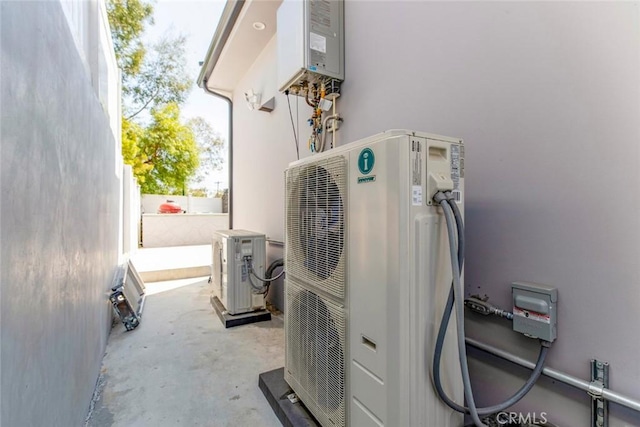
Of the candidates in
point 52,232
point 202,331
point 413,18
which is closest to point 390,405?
point 52,232

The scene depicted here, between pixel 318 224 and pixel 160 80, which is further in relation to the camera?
pixel 160 80

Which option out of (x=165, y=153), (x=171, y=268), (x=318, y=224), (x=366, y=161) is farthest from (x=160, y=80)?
(x=366, y=161)

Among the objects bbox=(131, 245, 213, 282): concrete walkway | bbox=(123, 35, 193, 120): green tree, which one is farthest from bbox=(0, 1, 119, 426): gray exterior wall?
bbox=(123, 35, 193, 120): green tree

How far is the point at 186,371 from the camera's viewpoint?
7.61 feet

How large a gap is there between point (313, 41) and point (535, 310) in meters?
2.19

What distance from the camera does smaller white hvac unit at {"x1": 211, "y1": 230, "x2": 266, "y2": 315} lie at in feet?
10.8

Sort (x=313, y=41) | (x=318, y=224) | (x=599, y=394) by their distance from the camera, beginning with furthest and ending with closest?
(x=313, y=41) → (x=318, y=224) → (x=599, y=394)

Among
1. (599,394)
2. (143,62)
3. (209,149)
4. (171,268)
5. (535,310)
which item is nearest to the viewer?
(599,394)

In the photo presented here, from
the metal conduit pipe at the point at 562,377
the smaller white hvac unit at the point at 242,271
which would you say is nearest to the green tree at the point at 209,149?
the smaller white hvac unit at the point at 242,271

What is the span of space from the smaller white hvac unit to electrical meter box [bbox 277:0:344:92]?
183 cm

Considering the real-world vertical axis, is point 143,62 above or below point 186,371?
above

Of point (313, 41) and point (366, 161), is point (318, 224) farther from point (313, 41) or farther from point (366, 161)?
point (313, 41)

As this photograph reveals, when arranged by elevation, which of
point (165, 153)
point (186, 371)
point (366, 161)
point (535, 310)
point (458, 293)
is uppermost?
point (165, 153)

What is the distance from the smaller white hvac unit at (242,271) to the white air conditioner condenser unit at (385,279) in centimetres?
206
